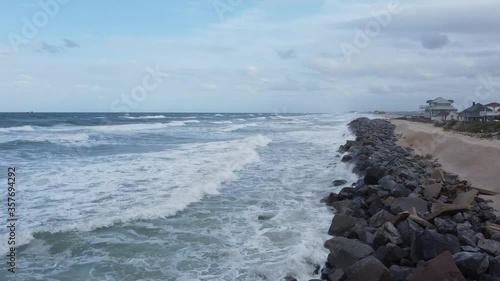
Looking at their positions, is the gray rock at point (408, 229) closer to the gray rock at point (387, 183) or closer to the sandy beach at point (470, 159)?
the gray rock at point (387, 183)

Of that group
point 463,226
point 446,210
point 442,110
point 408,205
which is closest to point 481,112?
point 442,110

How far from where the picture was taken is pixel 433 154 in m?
20.2

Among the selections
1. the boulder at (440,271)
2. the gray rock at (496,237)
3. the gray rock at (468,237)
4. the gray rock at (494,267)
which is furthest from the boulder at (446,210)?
the boulder at (440,271)

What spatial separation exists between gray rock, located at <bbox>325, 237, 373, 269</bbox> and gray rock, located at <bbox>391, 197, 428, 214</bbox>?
223 cm

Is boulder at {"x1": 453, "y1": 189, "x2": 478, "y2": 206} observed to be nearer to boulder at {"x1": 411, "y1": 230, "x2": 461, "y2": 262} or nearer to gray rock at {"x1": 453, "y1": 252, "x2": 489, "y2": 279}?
boulder at {"x1": 411, "y1": 230, "x2": 461, "y2": 262}

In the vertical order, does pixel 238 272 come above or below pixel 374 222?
below

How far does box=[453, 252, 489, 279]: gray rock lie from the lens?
18.0ft

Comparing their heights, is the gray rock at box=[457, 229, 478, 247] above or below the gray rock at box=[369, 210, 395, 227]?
above

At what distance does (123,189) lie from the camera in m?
12.4

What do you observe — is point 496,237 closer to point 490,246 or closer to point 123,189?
point 490,246

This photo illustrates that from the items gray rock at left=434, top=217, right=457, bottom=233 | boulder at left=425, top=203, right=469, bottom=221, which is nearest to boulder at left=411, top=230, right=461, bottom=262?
gray rock at left=434, top=217, right=457, bottom=233

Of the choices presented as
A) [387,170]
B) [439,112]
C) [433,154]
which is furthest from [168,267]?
[439,112]

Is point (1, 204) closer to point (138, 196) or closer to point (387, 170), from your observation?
point (138, 196)

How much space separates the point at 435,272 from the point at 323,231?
339cm
